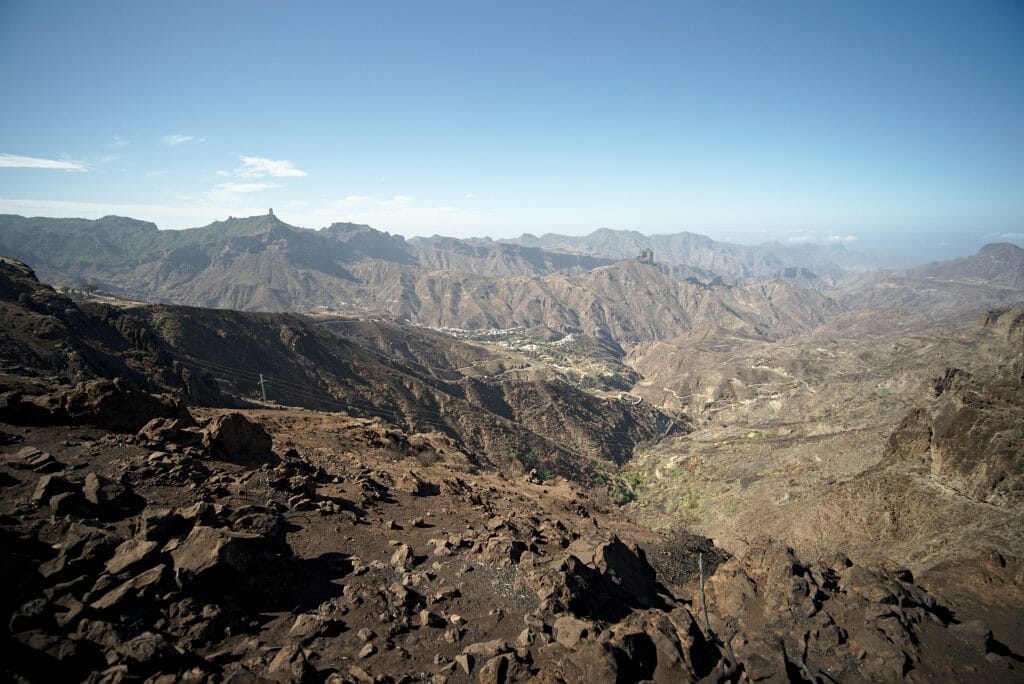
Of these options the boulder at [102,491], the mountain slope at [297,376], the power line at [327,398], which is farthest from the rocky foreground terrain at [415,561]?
the power line at [327,398]

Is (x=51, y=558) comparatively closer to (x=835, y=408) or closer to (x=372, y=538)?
(x=372, y=538)

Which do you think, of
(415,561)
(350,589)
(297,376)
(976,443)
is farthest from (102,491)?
(297,376)

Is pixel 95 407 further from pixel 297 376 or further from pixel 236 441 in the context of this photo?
pixel 297 376

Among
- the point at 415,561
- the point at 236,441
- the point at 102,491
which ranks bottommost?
the point at 415,561

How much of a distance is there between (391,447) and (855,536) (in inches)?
1087

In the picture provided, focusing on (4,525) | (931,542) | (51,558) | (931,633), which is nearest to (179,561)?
(51,558)

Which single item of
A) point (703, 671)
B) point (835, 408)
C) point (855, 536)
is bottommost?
point (835, 408)

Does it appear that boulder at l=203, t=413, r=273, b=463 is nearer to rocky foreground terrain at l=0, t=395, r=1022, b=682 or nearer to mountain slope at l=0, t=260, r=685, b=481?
rocky foreground terrain at l=0, t=395, r=1022, b=682

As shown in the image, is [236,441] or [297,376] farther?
[297,376]

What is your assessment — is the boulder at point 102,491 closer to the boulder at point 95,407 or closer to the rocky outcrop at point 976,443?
the boulder at point 95,407

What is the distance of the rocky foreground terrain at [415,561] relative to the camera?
30.6 feet

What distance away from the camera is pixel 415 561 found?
14375 millimetres

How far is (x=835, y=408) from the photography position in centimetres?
7094

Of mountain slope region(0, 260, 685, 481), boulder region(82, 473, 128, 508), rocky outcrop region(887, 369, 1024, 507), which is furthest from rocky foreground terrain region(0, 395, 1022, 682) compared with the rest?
rocky outcrop region(887, 369, 1024, 507)
